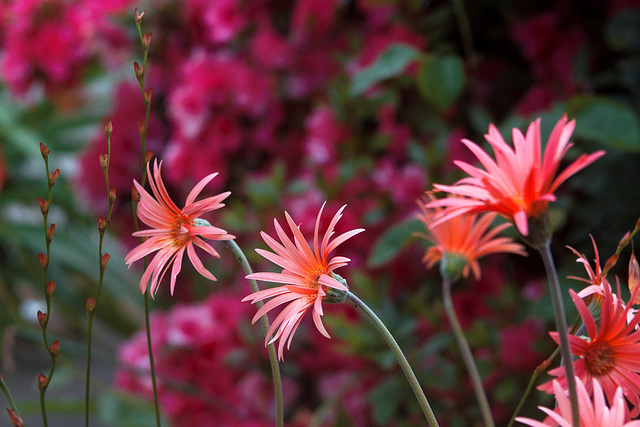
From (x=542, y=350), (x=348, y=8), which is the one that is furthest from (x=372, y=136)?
(x=542, y=350)

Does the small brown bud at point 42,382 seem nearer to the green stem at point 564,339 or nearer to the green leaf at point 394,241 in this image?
the green stem at point 564,339

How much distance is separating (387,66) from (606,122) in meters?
0.16

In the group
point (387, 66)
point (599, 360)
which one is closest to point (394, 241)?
point (387, 66)

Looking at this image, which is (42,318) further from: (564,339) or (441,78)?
(441,78)

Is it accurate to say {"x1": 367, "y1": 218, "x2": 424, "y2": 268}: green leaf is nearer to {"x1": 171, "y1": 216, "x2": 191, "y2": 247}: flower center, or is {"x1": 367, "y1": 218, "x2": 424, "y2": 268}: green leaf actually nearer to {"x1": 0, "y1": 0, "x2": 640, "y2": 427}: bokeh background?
{"x1": 0, "y1": 0, "x2": 640, "y2": 427}: bokeh background

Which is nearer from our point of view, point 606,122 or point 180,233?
point 180,233

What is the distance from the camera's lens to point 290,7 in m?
0.64

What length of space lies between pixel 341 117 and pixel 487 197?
420 mm

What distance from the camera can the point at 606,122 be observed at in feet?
1.30

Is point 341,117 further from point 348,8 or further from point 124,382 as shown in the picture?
point 124,382

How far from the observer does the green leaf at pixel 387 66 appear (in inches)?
17.0

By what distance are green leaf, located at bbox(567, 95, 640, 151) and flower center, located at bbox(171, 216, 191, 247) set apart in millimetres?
320

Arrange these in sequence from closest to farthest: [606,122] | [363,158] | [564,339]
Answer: [564,339]
[606,122]
[363,158]

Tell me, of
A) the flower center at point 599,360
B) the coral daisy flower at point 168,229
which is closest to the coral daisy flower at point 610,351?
the flower center at point 599,360
